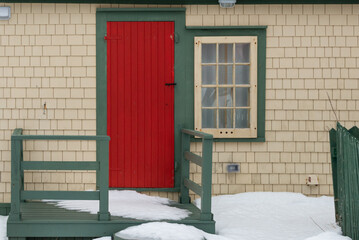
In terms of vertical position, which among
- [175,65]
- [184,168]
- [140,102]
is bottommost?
[184,168]

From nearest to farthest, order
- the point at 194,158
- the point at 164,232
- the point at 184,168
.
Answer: the point at 164,232 < the point at 194,158 < the point at 184,168

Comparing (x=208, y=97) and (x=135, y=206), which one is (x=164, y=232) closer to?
(x=135, y=206)

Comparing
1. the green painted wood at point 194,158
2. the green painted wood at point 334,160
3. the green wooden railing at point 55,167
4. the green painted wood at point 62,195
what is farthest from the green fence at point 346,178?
the green painted wood at point 62,195

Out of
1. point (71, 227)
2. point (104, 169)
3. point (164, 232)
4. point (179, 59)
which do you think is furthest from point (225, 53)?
point (71, 227)

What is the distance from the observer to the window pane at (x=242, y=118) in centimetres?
812

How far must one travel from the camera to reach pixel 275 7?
317 inches

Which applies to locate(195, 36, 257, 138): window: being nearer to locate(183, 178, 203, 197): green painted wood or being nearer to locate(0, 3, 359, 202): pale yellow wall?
locate(0, 3, 359, 202): pale yellow wall

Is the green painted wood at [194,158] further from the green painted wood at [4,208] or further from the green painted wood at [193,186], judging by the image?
the green painted wood at [4,208]

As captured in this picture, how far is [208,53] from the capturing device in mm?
8086

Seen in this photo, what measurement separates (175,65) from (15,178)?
2818 mm

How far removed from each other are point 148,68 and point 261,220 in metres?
2.60

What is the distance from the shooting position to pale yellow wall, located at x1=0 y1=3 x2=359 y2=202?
7969 millimetres

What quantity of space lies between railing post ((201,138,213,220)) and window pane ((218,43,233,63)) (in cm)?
206

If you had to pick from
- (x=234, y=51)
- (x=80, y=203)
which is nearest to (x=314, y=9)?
(x=234, y=51)
